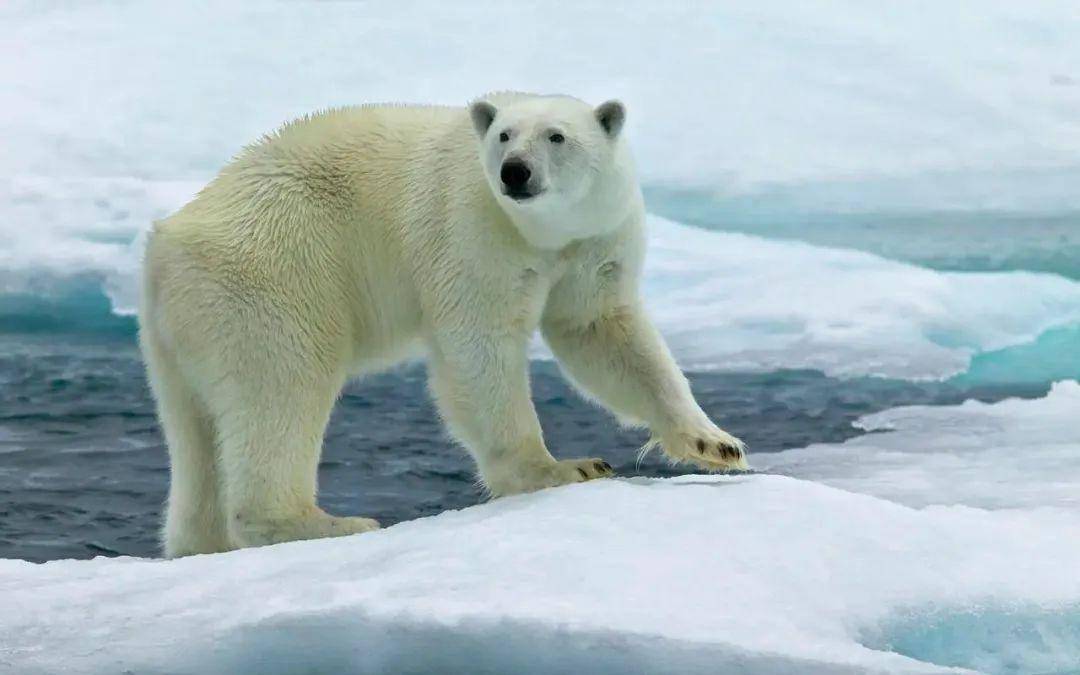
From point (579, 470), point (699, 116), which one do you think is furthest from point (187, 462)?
point (699, 116)

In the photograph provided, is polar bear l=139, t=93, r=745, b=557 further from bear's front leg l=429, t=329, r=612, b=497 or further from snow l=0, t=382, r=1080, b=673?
snow l=0, t=382, r=1080, b=673

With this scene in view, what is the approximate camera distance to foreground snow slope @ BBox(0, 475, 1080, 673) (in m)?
3.07

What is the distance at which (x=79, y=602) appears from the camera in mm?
3502

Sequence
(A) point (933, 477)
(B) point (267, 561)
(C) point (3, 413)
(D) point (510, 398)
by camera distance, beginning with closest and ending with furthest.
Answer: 1. (B) point (267, 561)
2. (D) point (510, 398)
3. (A) point (933, 477)
4. (C) point (3, 413)

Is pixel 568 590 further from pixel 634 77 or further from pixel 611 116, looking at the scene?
pixel 634 77

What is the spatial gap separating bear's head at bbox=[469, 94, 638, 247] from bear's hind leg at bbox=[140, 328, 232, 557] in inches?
45.0

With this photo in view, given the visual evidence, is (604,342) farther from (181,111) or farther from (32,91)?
(32,91)

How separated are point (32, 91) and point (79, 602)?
1034cm

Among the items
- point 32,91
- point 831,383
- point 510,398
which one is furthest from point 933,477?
point 32,91

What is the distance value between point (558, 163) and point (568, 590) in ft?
4.06

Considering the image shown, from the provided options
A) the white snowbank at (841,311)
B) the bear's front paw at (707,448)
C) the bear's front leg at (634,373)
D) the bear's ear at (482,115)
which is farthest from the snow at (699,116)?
the bear's ear at (482,115)

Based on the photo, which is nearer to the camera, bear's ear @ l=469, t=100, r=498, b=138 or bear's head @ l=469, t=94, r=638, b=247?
bear's head @ l=469, t=94, r=638, b=247

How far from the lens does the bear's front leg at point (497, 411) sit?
3996 mm

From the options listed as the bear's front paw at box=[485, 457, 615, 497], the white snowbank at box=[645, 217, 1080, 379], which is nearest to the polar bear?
the bear's front paw at box=[485, 457, 615, 497]
